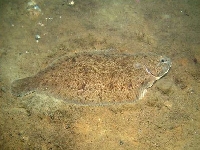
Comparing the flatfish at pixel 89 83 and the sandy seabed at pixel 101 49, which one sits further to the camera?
the flatfish at pixel 89 83

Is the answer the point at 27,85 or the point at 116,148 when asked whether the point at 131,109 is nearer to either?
the point at 116,148

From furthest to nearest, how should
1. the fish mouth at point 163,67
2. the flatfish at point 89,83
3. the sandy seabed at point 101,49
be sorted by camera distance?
the fish mouth at point 163,67 < the flatfish at point 89,83 < the sandy seabed at point 101,49

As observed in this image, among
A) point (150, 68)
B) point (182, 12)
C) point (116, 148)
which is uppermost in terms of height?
point (182, 12)

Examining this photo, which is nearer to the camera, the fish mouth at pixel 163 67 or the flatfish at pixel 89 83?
the flatfish at pixel 89 83

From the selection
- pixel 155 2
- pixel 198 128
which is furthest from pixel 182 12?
pixel 198 128

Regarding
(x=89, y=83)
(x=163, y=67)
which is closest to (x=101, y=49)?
(x=89, y=83)

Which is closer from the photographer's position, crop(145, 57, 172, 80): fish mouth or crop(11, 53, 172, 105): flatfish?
crop(11, 53, 172, 105): flatfish

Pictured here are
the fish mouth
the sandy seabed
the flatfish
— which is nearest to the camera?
the sandy seabed

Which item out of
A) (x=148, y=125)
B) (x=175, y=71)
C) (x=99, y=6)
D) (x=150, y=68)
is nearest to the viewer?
(x=148, y=125)

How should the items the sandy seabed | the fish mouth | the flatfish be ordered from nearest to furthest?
the sandy seabed < the flatfish < the fish mouth

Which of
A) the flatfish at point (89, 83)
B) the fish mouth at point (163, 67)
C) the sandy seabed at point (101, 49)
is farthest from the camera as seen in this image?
the fish mouth at point (163, 67)

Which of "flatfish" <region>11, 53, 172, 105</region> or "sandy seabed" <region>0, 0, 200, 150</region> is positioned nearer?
"sandy seabed" <region>0, 0, 200, 150</region>
